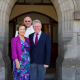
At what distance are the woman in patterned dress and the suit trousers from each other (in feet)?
0.40

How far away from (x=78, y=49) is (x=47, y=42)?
1.39 metres

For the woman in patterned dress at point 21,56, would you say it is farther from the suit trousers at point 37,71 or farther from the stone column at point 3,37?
the stone column at point 3,37

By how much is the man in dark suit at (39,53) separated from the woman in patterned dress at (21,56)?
0.12 metres

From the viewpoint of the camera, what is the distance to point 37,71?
287cm

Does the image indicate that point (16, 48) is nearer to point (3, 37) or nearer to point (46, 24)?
point (3, 37)

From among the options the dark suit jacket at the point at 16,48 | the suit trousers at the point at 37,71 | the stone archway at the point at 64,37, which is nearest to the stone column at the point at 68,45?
the stone archway at the point at 64,37

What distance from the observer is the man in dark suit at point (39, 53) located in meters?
2.81

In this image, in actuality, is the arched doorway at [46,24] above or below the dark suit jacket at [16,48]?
above

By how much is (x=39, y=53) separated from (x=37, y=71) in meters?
0.39

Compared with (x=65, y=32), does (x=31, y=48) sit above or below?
below

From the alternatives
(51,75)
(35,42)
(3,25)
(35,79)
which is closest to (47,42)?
(35,42)

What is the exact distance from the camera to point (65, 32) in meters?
3.84

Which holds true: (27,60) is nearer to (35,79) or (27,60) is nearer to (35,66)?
(35,66)

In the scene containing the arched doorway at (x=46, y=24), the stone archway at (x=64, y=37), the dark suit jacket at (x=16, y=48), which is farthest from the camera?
the arched doorway at (x=46, y=24)
